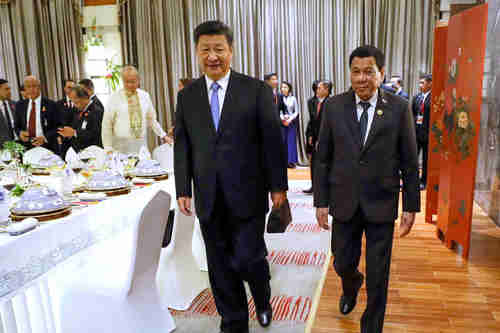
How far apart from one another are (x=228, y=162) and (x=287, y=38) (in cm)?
675

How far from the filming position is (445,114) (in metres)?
3.70

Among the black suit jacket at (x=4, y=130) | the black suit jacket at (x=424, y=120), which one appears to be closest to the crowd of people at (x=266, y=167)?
the black suit jacket at (x=4, y=130)

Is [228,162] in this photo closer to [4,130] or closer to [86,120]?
[86,120]

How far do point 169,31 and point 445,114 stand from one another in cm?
622

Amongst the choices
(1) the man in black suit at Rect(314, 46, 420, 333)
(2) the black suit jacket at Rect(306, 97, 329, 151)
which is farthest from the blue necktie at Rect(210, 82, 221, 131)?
(2) the black suit jacket at Rect(306, 97, 329, 151)

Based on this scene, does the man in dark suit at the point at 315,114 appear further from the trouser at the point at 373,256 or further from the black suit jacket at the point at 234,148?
the black suit jacket at the point at 234,148

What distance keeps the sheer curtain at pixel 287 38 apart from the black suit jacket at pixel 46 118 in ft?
11.9

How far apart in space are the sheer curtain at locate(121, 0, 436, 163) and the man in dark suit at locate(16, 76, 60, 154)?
366 cm

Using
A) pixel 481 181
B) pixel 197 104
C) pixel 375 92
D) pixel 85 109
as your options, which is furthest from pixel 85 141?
pixel 481 181

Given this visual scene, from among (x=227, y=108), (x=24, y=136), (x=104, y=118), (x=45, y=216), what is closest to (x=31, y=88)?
(x=24, y=136)

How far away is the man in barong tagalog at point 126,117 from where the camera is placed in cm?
412

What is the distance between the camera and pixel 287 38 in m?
8.27

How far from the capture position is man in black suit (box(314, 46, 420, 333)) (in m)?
2.00

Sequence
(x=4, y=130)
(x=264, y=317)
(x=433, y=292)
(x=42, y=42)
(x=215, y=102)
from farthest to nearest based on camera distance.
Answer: (x=42, y=42)
(x=4, y=130)
(x=433, y=292)
(x=264, y=317)
(x=215, y=102)
